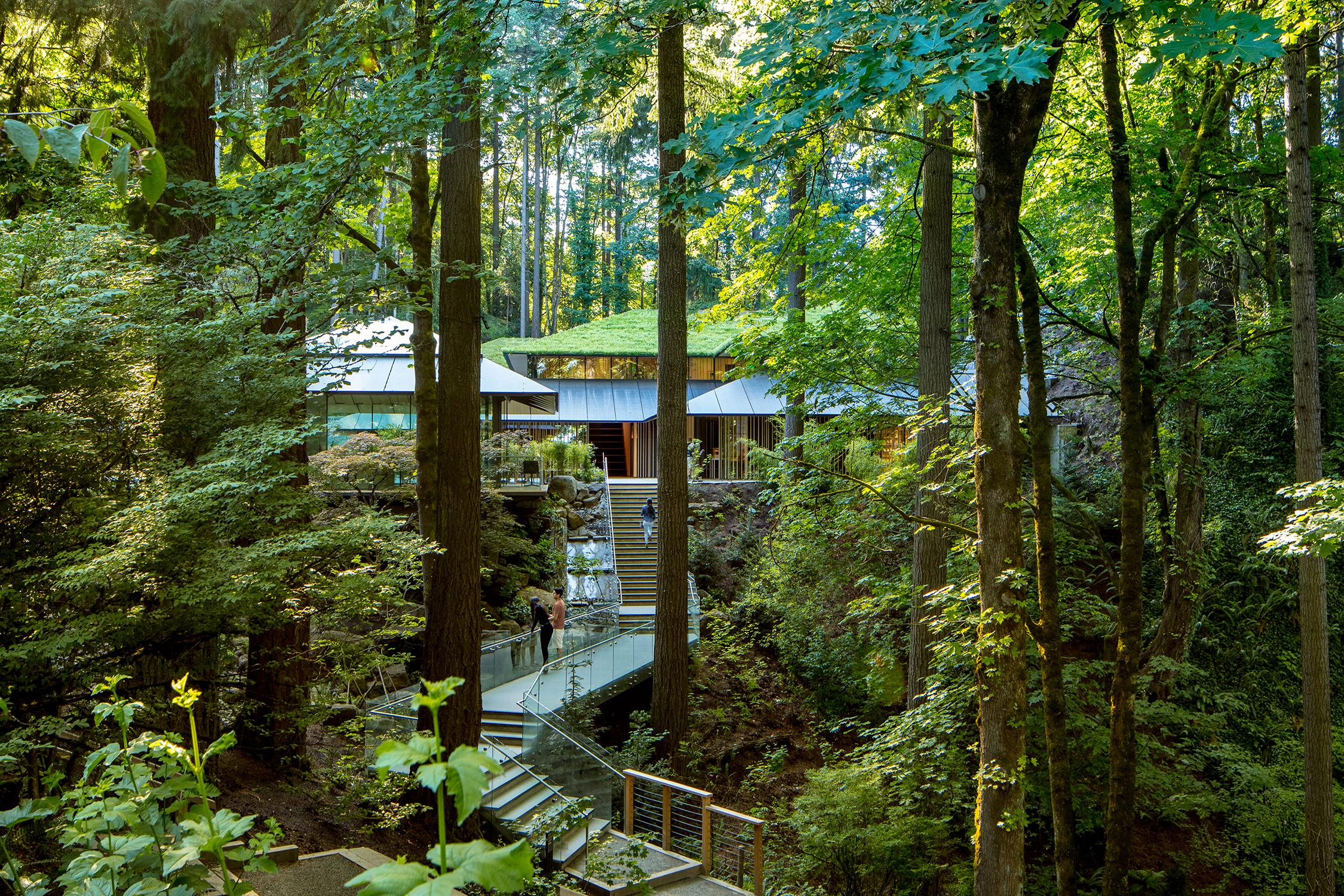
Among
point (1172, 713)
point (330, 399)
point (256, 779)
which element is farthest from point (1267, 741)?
point (330, 399)

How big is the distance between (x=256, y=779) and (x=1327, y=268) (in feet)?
58.7

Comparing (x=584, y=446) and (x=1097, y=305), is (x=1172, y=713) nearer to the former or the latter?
(x=1097, y=305)

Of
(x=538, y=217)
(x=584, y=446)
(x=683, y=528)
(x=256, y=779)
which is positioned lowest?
(x=256, y=779)

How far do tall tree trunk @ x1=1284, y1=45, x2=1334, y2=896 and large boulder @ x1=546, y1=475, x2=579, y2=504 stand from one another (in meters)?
14.5

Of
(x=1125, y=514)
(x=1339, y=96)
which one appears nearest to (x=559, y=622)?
(x=1125, y=514)

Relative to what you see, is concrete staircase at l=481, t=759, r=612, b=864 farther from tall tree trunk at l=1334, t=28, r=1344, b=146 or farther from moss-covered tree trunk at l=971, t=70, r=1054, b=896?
tall tree trunk at l=1334, t=28, r=1344, b=146

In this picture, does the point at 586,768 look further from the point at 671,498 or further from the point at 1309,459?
the point at 1309,459

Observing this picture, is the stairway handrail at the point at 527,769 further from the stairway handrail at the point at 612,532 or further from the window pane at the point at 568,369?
the window pane at the point at 568,369

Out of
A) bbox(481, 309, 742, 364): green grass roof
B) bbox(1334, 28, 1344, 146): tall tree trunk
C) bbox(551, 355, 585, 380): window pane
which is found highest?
bbox(1334, 28, 1344, 146): tall tree trunk

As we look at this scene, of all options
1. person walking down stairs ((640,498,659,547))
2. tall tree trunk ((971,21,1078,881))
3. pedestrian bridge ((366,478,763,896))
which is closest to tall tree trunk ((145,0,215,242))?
pedestrian bridge ((366,478,763,896))

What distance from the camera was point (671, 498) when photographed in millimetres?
12203

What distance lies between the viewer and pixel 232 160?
9.64 meters

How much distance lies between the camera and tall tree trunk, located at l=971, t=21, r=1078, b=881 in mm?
5594

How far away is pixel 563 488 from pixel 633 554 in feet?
7.62
